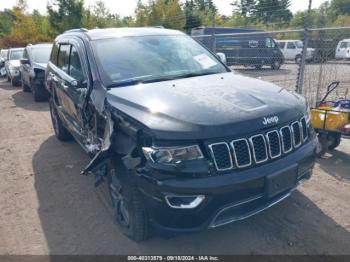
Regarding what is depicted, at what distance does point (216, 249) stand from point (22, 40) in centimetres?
3324

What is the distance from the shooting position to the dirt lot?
302 centimetres

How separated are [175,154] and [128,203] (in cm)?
69

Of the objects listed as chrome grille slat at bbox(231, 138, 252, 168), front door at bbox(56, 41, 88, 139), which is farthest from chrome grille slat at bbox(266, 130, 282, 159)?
front door at bbox(56, 41, 88, 139)

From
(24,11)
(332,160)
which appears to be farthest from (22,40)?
(332,160)

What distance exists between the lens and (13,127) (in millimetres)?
7629

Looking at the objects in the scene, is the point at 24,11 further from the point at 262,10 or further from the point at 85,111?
the point at 85,111

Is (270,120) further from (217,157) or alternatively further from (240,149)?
(217,157)

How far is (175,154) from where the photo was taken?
2555 mm

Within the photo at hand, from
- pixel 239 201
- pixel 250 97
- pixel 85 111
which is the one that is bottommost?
pixel 239 201

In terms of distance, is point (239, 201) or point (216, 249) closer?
point (239, 201)

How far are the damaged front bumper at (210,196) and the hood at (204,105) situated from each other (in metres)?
0.34

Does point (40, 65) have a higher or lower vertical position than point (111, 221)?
higher

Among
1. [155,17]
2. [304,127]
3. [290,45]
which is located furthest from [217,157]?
[155,17]

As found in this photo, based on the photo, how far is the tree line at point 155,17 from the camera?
26161 millimetres
